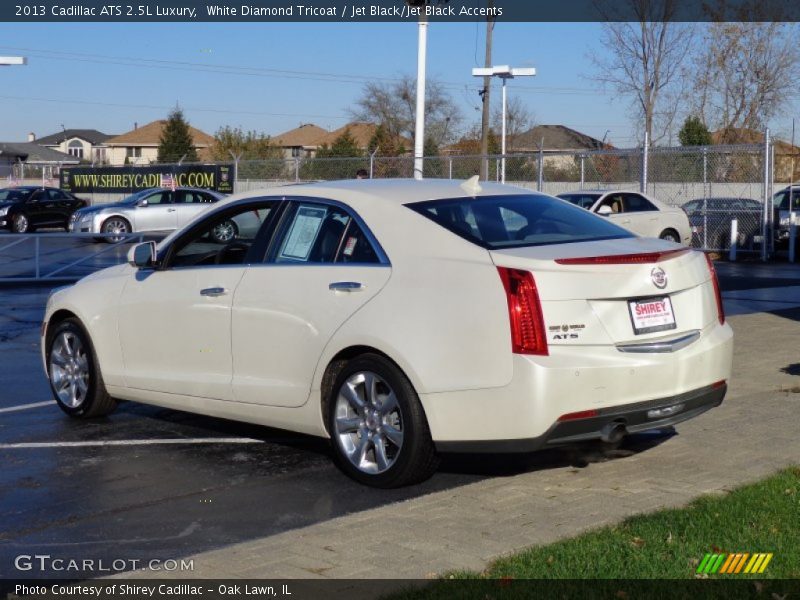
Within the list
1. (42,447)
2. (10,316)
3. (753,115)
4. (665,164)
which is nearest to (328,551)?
(42,447)

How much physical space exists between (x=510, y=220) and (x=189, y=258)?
2380 millimetres

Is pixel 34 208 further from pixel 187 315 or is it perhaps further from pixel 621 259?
pixel 621 259

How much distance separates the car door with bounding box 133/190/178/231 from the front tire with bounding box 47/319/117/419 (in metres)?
24.2

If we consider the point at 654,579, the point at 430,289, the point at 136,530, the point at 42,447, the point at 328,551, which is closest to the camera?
the point at 654,579

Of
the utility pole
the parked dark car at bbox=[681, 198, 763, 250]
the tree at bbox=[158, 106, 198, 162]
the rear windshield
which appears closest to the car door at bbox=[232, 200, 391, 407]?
the rear windshield

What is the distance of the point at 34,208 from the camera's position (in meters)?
39.8

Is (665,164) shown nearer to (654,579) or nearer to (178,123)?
(654,579)

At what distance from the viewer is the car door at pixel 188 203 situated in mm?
33156

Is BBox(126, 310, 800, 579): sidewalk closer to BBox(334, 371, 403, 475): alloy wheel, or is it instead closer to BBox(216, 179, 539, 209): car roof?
BBox(334, 371, 403, 475): alloy wheel

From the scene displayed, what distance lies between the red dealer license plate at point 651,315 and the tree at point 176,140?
7707cm

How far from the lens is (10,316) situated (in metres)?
15.4

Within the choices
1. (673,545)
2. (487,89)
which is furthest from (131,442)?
(487,89)

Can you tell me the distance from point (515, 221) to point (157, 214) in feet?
90.6

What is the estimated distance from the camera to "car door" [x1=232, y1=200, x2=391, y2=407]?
6453mm
